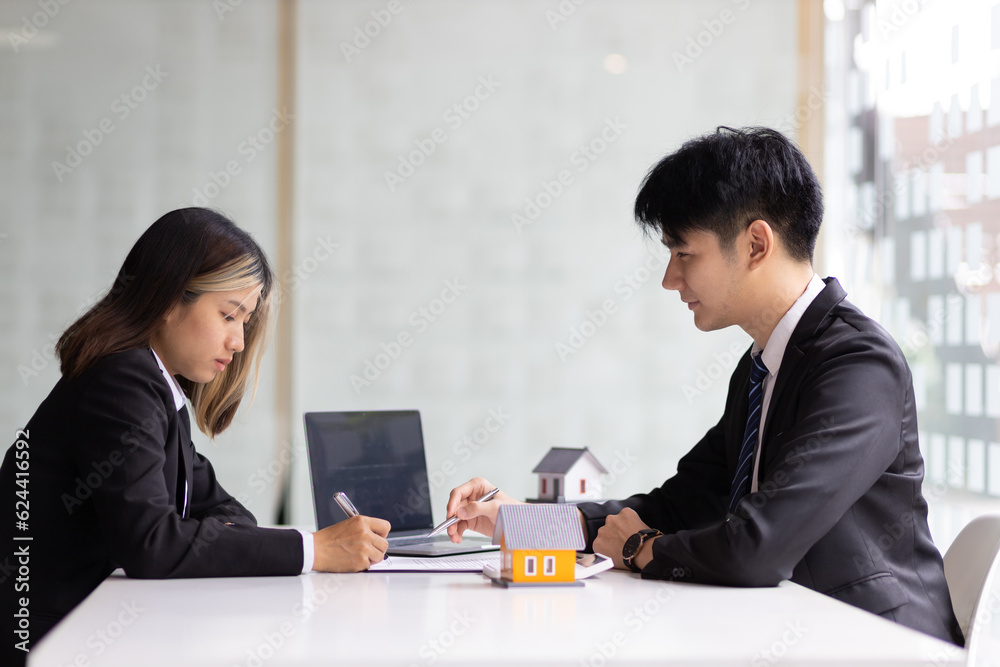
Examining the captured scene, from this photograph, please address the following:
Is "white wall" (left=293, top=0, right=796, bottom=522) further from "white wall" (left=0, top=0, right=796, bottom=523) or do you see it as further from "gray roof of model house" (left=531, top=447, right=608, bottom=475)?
"gray roof of model house" (left=531, top=447, right=608, bottom=475)

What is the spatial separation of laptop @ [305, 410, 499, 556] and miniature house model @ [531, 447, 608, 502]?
0.42m

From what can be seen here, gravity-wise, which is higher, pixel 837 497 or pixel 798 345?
pixel 798 345

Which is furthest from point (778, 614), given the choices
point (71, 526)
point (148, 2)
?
point (148, 2)

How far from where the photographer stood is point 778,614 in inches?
44.3

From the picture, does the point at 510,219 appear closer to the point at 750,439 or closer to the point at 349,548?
the point at 750,439

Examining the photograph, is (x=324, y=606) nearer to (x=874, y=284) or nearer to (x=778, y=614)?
(x=778, y=614)

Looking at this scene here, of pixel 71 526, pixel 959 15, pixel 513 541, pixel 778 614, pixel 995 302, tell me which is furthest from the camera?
pixel 959 15

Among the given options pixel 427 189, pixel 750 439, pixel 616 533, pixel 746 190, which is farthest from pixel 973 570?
pixel 427 189

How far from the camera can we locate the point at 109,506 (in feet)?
4.37

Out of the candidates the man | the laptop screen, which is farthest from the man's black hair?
A: the laptop screen

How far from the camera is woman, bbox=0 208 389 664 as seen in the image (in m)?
1.34

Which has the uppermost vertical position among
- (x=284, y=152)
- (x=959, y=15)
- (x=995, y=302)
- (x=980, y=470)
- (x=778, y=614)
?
(x=959, y=15)

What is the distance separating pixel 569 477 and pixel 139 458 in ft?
4.10

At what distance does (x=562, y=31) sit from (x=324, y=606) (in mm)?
2767
